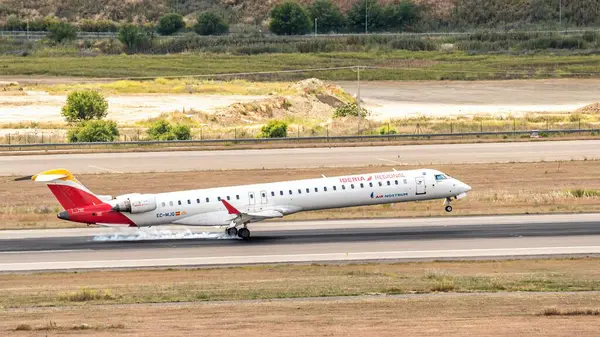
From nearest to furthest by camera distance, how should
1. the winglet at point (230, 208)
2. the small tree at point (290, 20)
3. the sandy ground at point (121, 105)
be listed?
the winglet at point (230, 208) → the sandy ground at point (121, 105) → the small tree at point (290, 20)

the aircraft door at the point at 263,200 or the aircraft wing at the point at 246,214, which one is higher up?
the aircraft door at the point at 263,200

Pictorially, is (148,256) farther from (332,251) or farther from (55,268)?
(332,251)

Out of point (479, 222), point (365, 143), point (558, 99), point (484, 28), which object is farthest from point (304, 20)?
point (479, 222)

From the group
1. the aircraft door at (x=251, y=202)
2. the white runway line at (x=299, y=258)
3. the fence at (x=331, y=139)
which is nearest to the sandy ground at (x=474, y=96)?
the fence at (x=331, y=139)

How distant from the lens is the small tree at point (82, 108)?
332 ft

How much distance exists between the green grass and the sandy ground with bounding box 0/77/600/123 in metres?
7.49

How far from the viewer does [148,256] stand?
148 ft

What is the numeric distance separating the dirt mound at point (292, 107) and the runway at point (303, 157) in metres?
20.8

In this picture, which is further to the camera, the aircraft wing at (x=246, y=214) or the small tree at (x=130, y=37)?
the small tree at (x=130, y=37)

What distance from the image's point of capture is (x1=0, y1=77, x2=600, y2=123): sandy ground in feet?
355

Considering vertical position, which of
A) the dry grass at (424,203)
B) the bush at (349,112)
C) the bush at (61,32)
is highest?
the bush at (61,32)

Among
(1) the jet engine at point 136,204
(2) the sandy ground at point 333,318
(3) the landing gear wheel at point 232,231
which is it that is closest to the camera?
(2) the sandy ground at point 333,318

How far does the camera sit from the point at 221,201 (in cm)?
4862

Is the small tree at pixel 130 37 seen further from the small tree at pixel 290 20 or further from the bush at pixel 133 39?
the small tree at pixel 290 20
